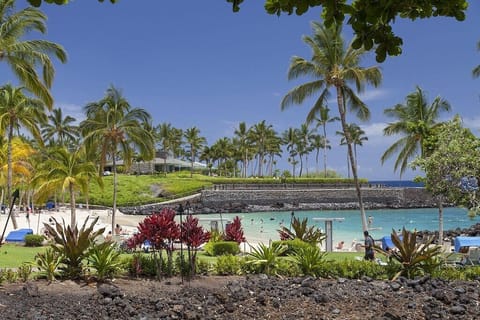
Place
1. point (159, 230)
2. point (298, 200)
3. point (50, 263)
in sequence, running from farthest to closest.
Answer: point (298, 200), point (159, 230), point (50, 263)

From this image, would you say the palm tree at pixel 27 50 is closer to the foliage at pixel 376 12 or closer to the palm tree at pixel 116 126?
the palm tree at pixel 116 126

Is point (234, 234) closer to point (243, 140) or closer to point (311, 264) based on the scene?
point (311, 264)

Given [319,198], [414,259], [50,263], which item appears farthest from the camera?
[319,198]

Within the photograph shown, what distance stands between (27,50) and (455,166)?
14981mm

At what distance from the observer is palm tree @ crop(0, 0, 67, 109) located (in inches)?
648

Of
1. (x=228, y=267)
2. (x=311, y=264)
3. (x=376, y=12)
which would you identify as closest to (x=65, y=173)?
(x=228, y=267)

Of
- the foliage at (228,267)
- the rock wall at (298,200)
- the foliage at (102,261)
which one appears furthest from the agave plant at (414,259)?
the rock wall at (298,200)

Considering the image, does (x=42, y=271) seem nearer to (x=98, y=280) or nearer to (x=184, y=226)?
(x=98, y=280)

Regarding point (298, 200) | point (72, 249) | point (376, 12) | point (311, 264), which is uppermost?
point (376, 12)

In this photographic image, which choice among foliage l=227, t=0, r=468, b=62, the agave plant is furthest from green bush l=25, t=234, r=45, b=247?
foliage l=227, t=0, r=468, b=62

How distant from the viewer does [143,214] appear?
54562 mm

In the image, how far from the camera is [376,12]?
8.29 feet

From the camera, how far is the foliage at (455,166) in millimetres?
15188

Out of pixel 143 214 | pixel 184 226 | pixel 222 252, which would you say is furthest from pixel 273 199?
pixel 184 226
